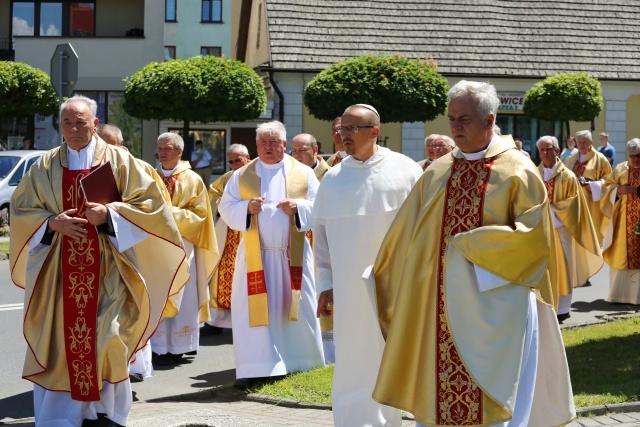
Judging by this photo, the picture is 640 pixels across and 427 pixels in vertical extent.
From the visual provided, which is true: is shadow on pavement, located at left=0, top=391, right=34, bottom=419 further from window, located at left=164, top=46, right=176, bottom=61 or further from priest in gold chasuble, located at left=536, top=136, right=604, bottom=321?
window, located at left=164, top=46, right=176, bottom=61

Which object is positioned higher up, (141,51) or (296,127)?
(141,51)

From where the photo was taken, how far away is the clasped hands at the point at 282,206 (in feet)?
29.2

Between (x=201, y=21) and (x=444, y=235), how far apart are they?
50.9 meters

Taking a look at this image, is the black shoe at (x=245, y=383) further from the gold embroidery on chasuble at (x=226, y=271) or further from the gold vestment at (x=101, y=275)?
the gold embroidery on chasuble at (x=226, y=271)

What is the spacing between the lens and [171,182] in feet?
33.1

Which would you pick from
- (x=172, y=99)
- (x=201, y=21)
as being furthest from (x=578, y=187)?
(x=201, y=21)

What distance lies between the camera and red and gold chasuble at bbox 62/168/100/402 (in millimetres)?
7004

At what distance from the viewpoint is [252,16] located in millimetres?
38094

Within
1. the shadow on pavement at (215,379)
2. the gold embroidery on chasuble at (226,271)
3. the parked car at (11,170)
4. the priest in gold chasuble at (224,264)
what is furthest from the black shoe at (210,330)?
the parked car at (11,170)

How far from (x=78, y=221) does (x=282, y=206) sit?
90.4 inches

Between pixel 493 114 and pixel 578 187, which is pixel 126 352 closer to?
pixel 493 114

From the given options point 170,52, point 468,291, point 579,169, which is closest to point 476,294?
Answer: point 468,291

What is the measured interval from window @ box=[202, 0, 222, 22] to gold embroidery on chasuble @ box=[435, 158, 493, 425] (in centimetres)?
5100

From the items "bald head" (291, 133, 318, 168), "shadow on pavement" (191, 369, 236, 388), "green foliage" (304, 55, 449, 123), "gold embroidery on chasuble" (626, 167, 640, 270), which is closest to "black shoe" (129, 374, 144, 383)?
"shadow on pavement" (191, 369, 236, 388)
